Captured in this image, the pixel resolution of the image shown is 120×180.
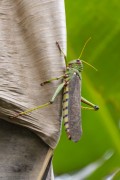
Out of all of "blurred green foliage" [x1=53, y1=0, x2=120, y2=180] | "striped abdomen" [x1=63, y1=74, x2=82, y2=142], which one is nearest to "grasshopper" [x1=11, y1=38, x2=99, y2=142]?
"striped abdomen" [x1=63, y1=74, x2=82, y2=142]

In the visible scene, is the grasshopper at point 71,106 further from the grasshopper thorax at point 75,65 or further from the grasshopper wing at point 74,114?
the grasshopper thorax at point 75,65

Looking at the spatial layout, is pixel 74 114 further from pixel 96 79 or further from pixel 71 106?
pixel 96 79

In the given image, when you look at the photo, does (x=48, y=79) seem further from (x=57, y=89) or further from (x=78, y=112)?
(x=78, y=112)

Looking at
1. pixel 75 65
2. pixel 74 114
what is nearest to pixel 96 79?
pixel 75 65

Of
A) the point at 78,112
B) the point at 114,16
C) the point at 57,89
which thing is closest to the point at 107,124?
the point at 114,16

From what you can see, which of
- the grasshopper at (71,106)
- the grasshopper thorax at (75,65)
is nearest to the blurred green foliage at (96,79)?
the grasshopper thorax at (75,65)

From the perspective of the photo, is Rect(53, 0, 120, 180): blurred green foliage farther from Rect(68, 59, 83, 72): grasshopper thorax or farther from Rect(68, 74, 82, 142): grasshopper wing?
Rect(68, 74, 82, 142): grasshopper wing

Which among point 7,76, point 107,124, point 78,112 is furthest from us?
point 107,124

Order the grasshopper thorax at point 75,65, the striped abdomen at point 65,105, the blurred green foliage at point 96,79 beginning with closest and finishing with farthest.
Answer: the striped abdomen at point 65,105 < the grasshopper thorax at point 75,65 < the blurred green foliage at point 96,79
